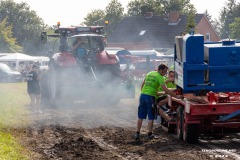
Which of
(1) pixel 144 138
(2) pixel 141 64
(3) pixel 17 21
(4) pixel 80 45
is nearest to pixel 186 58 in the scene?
(1) pixel 144 138

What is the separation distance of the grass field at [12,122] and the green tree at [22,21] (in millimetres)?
66323

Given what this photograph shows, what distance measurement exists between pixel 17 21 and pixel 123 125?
8453 cm

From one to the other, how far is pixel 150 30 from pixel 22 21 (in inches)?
1183

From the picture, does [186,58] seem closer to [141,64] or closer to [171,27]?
[141,64]

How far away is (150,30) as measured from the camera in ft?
245

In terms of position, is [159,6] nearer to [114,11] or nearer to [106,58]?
[114,11]

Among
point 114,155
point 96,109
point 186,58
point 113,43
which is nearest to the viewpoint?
point 114,155

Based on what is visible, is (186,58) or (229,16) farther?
(229,16)

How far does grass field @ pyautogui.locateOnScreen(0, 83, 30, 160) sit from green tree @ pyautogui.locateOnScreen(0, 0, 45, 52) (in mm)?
66323

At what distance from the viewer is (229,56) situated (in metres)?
12.8

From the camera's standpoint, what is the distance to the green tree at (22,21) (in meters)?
95.2

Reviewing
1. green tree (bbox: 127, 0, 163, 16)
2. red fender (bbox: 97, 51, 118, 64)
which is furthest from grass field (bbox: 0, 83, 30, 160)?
green tree (bbox: 127, 0, 163, 16)

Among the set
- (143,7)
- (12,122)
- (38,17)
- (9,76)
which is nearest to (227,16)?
(143,7)

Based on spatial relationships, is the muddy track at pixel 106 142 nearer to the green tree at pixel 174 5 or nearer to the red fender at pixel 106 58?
the red fender at pixel 106 58
